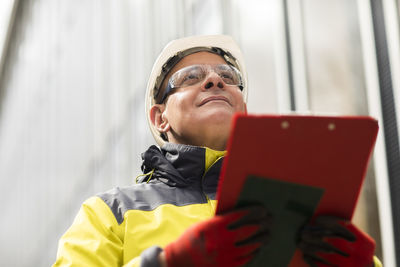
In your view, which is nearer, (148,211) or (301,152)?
(301,152)

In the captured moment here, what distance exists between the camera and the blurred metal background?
2.51 metres

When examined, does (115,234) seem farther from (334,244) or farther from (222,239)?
(334,244)

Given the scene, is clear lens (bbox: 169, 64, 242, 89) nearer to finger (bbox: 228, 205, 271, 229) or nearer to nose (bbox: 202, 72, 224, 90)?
nose (bbox: 202, 72, 224, 90)

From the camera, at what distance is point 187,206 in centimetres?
124

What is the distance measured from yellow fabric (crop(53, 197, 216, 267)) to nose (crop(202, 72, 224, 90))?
0.50 metres

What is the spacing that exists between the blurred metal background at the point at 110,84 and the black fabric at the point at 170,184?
108cm

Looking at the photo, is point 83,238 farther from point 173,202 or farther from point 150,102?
point 150,102

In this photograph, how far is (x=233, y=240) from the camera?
78 centimetres

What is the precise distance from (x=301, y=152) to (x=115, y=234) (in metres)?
0.59

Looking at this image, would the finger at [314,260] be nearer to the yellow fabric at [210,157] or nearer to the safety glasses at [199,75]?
the yellow fabric at [210,157]

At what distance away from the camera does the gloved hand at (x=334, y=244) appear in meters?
0.81

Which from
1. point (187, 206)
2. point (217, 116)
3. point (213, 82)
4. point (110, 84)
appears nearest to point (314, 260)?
point (187, 206)

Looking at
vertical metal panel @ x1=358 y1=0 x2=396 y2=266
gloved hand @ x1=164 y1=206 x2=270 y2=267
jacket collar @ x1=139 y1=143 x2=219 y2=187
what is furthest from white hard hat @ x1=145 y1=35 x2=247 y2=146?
gloved hand @ x1=164 y1=206 x2=270 y2=267

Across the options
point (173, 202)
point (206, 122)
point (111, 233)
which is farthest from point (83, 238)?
point (206, 122)
